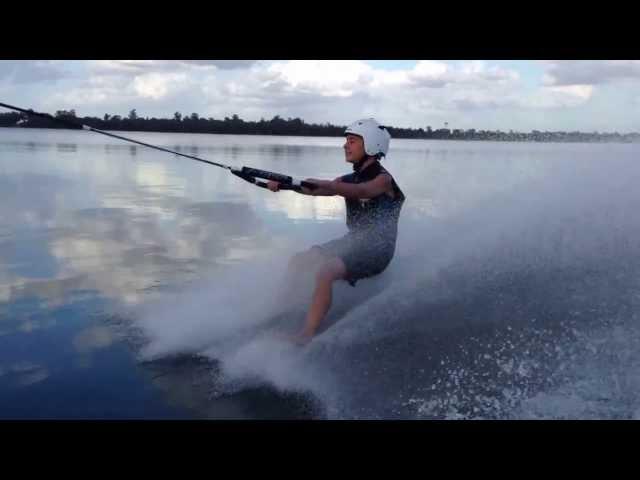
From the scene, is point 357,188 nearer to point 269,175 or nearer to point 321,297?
point 269,175

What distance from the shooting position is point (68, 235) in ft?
33.4

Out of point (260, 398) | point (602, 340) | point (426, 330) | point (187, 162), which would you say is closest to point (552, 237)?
point (602, 340)

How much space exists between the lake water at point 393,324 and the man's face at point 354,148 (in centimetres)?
137

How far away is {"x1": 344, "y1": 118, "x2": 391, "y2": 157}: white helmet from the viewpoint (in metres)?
5.34

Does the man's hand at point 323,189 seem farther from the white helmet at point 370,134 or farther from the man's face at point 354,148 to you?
the white helmet at point 370,134

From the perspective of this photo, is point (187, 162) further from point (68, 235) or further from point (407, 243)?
point (407, 243)

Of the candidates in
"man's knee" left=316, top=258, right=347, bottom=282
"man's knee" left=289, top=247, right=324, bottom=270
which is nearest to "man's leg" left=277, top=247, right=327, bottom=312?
"man's knee" left=289, top=247, right=324, bottom=270

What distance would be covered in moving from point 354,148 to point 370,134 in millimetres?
192

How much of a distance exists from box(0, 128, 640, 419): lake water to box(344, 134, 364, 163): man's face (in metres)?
1.37

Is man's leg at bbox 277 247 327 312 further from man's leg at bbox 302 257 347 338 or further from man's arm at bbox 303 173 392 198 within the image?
man's arm at bbox 303 173 392 198

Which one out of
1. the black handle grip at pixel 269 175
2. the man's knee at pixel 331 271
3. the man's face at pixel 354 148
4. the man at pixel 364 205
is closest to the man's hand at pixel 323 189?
the man at pixel 364 205

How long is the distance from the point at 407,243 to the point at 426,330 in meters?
2.15

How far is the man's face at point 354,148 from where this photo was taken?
5.35 m

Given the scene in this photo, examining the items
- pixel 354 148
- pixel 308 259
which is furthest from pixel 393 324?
pixel 354 148
